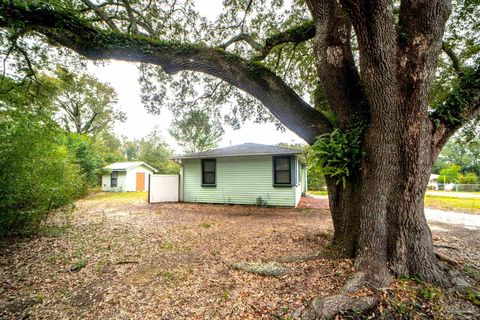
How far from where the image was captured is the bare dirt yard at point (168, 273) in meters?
2.03

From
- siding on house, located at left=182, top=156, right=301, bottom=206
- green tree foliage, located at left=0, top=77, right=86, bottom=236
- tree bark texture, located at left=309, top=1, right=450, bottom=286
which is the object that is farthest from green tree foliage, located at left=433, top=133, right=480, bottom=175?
green tree foliage, located at left=0, top=77, right=86, bottom=236

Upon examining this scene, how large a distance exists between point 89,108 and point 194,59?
23.2 meters

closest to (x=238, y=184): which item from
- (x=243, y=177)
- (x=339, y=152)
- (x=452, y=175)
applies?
(x=243, y=177)

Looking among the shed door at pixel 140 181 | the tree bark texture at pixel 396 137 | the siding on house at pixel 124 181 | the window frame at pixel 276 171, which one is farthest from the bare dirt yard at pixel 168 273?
the shed door at pixel 140 181

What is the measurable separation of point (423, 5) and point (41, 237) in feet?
24.7

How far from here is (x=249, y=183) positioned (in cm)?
918

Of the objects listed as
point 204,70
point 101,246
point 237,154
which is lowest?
point 101,246

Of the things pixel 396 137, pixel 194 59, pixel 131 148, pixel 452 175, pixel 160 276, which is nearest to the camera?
pixel 396 137

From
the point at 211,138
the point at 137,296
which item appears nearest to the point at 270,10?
the point at 137,296

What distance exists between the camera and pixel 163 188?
33.1 ft

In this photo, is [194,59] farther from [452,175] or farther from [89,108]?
[452,175]

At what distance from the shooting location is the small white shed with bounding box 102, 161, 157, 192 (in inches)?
724

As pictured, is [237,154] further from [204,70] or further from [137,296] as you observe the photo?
[137,296]

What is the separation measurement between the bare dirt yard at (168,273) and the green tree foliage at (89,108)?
19484mm
